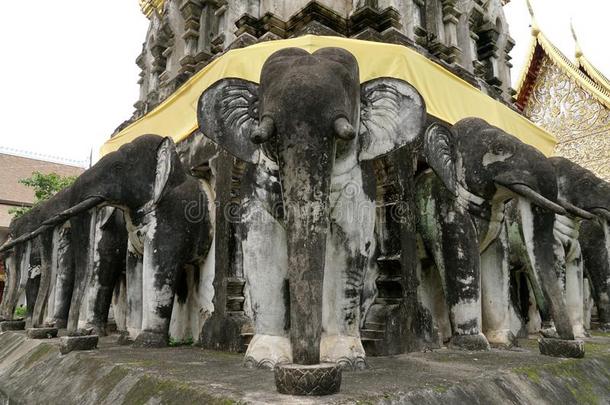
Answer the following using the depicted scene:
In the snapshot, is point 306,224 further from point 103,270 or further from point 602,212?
point 602,212

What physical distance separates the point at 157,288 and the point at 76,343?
719 mm

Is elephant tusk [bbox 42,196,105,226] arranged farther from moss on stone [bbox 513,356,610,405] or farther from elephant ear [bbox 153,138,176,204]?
moss on stone [bbox 513,356,610,405]

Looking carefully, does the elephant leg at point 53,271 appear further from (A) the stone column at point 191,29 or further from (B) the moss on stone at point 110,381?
(A) the stone column at point 191,29

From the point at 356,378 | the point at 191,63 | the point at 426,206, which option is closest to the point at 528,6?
the point at 191,63

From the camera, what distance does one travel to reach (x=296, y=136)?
2.67 metres

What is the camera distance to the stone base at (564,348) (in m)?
3.45

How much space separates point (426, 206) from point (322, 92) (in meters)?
2.04

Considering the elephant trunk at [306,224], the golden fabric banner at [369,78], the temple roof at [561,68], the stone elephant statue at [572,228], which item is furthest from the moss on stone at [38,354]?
the temple roof at [561,68]

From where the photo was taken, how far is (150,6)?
10078 millimetres

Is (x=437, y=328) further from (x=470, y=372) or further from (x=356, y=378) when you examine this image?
(x=356, y=378)

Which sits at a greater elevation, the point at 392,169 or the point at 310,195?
the point at 392,169

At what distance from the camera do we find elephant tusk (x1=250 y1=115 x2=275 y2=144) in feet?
8.56

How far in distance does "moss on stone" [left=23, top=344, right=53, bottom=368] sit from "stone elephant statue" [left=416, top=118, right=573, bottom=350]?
3.27m

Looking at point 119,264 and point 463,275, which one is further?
point 119,264
